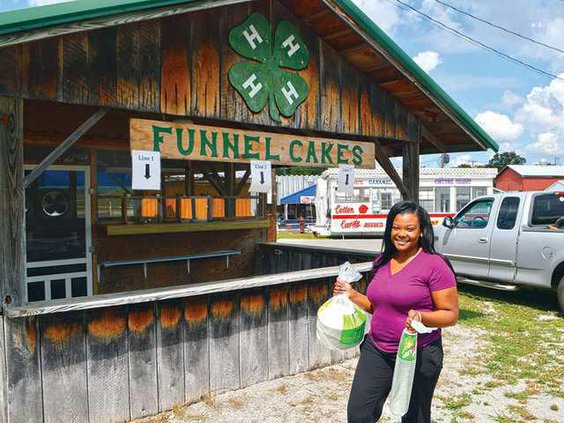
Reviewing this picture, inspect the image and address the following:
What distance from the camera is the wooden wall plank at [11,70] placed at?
11.4 ft

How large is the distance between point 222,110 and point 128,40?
1.08 m

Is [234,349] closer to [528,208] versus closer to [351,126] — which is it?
[351,126]

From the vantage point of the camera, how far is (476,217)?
9.98 metres

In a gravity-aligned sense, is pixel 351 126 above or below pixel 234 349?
above

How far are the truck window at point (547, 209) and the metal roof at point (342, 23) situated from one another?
2.55 metres

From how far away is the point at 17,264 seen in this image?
11.8 feet

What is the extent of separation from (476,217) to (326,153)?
18.4 feet

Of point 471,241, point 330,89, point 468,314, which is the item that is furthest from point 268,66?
point 471,241

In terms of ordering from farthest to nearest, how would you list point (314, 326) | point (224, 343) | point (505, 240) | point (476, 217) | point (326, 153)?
point (476, 217)
point (505, 240)
point (326, 153)
point (314, 326)
point (224, 343)

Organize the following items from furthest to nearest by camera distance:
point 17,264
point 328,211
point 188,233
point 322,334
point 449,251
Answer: point 328,211, point 449,251, point 188,233, point 17,264, point 322,334

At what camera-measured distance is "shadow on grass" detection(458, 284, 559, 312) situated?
8.68m

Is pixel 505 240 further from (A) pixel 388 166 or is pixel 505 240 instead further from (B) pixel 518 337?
(A) pixel 388 166

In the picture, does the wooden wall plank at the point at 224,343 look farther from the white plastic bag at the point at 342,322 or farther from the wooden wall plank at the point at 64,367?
the white plastic bag at the point at 342,322

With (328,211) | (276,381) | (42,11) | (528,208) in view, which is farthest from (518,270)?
(328,211)
